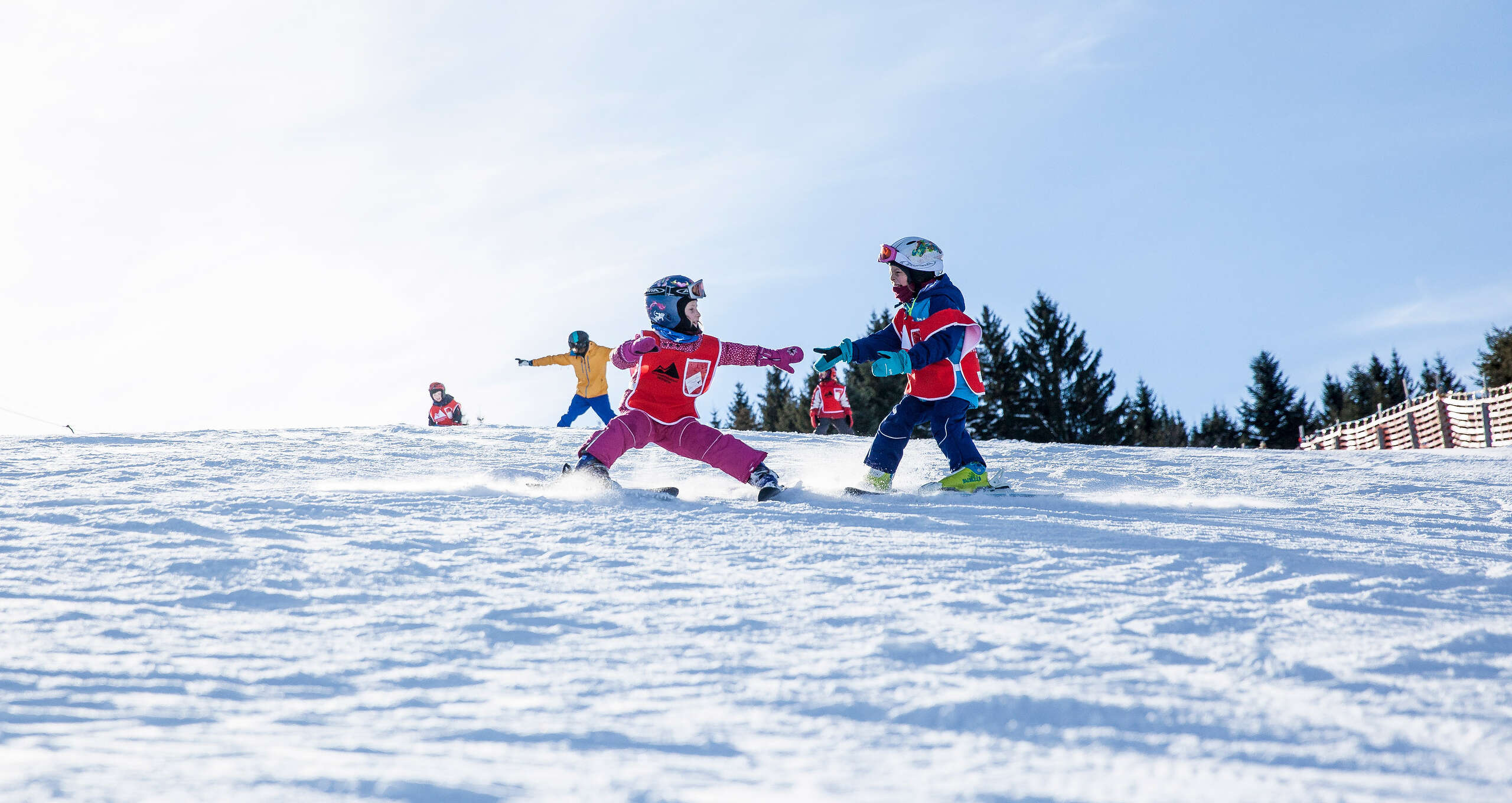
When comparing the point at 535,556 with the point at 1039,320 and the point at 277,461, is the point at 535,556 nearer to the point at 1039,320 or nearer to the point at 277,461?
the point at 277,461

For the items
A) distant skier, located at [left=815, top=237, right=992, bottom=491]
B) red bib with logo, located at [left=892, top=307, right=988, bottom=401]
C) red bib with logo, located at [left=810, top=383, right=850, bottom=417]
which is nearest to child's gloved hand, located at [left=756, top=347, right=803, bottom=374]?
distant skier, located at [left=815, top=237, right=992, bottom=491]

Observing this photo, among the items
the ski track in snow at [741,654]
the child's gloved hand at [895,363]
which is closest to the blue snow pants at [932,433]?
the child's gloved hand at [895,363]

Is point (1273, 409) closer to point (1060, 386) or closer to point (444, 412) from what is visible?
point (1060, 386)

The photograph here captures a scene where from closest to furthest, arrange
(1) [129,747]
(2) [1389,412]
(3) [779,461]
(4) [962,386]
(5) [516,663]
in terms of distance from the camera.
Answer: (1) [129,747] < (5) [516,663] < (4) [962,386] < (3) [779,461] < (2) [1389,412]

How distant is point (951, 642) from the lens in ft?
8.28

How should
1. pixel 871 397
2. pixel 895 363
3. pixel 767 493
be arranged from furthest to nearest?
pixel 871 397 → pixel 895 363 → pixel 767 493

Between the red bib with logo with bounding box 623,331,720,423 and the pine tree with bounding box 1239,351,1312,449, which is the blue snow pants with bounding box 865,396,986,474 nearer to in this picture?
the red bib with logo with bounding box 623,331,720,423

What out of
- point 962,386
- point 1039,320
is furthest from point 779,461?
point 1039,320

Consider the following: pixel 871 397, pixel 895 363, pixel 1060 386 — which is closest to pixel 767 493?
pixel 895 363

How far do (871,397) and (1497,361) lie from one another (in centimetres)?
3071

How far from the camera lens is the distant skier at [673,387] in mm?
5785

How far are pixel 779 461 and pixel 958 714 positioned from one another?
5922 millimetres

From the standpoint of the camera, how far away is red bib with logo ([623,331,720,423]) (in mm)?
5965

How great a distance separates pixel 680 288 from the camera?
19.9ft
